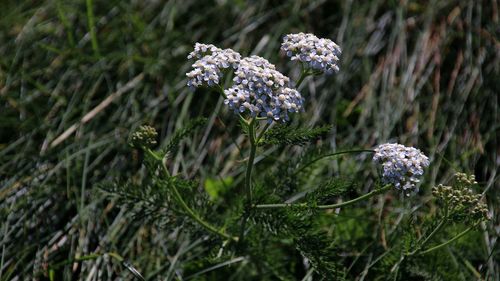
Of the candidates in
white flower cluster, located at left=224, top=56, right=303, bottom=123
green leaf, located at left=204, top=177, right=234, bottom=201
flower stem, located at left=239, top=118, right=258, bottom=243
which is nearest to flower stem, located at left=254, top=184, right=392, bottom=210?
flower stem, located at left=239, top=118, right=258, bottom=243

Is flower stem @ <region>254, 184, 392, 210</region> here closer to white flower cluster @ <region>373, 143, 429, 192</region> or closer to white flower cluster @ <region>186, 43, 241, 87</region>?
white flower cluster @ <region>373, 143, 429, 192</region>

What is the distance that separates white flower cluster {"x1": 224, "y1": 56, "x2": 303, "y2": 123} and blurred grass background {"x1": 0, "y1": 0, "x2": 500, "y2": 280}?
0.84m

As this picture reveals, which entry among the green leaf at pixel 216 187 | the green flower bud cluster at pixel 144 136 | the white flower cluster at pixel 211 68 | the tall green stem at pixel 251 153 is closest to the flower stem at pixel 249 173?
the tall green stem at pixel 251 153

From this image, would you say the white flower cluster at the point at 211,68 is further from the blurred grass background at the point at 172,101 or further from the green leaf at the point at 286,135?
→ the blurred grass background at the point at 172,101

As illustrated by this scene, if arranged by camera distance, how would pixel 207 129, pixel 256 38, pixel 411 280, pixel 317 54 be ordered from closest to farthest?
pixel 317 54 → pixel 411 280 → pixel 207 129 → pixel 256 38

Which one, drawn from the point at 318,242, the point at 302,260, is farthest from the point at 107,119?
the point at 318,242

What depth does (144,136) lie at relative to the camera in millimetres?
2135

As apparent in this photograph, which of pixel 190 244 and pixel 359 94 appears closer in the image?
pixel 190 244

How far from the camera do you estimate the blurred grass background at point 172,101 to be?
8.85 feet

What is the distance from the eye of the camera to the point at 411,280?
2.54m

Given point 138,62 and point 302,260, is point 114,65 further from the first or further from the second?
point 302,260

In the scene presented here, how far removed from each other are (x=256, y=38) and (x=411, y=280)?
67.4 inches

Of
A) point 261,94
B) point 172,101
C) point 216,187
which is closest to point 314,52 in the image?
point 261,94

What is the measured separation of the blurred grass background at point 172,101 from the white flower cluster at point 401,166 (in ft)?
2.18
